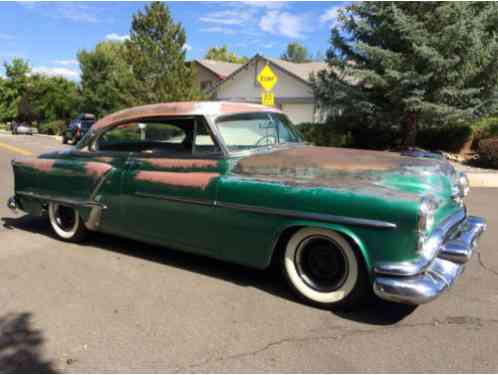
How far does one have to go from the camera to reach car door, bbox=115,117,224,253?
393cm

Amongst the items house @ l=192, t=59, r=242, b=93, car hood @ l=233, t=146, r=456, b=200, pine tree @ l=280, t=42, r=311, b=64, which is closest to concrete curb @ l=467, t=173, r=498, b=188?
car hood @ l=233, t=146, r=456, b=200

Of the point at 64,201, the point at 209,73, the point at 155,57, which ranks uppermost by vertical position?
the point at 209,73

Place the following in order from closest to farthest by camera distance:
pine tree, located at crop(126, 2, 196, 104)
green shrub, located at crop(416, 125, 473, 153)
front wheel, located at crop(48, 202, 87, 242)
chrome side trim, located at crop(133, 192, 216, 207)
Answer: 1. chrome side trim, located at crop(133, 192, 216, 207)
2. front wheel, located at crop(48, 202, 87, 242)
3. green shrub, located at crop(416, 125, 473, 153)
4. pine tree, located at crop(126, 2, 196, 104)

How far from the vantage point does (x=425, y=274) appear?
10.2 feet

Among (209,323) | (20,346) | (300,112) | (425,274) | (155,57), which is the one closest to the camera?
(20,346)

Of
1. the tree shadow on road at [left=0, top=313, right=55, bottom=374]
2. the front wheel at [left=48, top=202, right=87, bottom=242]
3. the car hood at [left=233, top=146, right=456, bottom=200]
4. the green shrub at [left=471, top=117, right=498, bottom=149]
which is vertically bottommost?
the tree shadow on road at [left=0, top=313, right=55, bottom=374]

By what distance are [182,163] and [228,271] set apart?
45.9 inches

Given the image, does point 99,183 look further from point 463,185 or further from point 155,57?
point 155,57

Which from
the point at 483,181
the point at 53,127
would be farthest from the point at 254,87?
the point at 53,127

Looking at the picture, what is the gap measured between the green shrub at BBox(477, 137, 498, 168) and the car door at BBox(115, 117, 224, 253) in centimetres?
1156

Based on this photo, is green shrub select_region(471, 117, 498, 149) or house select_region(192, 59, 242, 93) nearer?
green shrub select_region(471, 117, 498, 149)

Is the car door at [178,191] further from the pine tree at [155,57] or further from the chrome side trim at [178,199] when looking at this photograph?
the pine tree at [155,57]

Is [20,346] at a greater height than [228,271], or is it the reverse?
[228,271]

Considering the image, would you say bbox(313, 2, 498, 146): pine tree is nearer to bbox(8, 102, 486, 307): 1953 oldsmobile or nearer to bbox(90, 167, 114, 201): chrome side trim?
bbox(8, 102, 486, 307): 1953 oldsmobile
